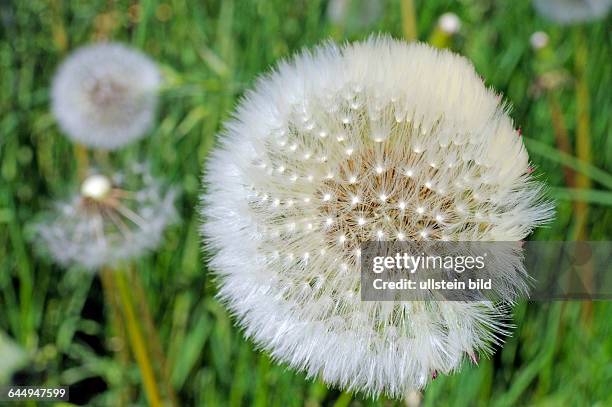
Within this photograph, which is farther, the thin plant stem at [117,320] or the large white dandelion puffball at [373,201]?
the thin plant stem at [117,320]

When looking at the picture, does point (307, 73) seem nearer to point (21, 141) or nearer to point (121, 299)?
point (121, 299)

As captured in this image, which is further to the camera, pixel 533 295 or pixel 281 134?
pixel 533 295

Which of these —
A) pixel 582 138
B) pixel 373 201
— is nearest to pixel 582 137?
pixel 582 138

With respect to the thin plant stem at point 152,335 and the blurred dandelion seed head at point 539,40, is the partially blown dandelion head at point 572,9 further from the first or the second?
the thin plant stem at point 152,335

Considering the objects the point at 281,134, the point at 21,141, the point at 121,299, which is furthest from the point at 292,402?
the point at 21,141

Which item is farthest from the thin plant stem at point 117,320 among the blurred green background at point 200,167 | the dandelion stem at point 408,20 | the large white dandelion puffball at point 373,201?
the dandelion stem at point 408,20

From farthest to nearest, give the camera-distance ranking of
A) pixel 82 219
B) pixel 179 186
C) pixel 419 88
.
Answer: pixel 179 186 → pixel 82 219 → pixel 419 88

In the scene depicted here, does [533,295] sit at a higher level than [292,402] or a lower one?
higher
